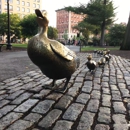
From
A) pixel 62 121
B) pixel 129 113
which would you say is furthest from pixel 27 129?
pixel 129 113

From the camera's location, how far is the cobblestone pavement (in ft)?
7.93

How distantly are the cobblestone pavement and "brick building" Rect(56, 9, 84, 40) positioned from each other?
94.9 m

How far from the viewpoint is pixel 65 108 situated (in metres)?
2.96

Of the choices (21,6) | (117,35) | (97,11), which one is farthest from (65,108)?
(21,6)

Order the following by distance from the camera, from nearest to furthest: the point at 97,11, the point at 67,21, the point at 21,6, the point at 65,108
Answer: the point at 65,108, the point at 97,11, the point at 21,6, the point at 67,21

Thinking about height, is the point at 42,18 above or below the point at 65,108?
above

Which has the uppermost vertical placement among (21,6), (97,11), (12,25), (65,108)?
(21,6)

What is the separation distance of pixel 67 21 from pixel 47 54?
339 feet

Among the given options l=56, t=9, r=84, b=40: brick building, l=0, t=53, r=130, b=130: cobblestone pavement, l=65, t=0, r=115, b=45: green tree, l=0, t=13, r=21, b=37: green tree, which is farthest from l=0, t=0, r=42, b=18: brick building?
l=0, t=53, r=130, b=130: cobblestone pavement

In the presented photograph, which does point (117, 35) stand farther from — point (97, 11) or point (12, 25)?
point (12, 25)

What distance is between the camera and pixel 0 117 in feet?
8.45

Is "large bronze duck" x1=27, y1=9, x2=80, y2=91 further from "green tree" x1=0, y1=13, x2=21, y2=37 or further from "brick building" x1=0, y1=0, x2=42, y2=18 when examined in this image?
"brick building" x1=0, y1=0, x2=42, y2=18

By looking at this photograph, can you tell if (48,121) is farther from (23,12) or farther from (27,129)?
(23,12)

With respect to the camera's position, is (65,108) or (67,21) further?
(67,21)
